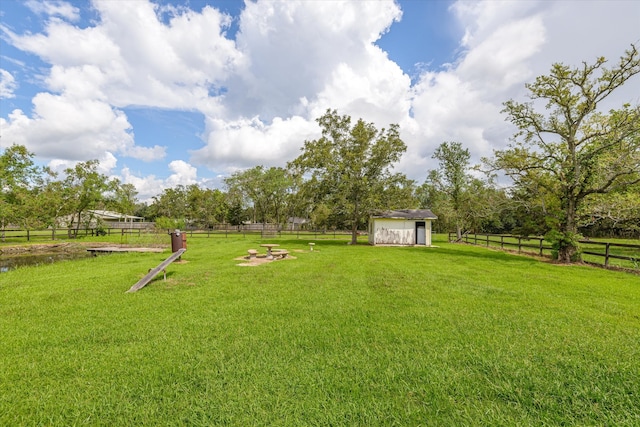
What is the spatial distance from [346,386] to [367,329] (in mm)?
1538

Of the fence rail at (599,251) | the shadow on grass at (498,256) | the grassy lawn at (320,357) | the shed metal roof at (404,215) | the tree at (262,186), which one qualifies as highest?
the tree at (262,186)

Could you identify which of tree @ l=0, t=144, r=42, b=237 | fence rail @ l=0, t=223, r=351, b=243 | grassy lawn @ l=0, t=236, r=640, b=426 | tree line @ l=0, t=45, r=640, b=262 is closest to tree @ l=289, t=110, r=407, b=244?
tree line @ l=0, t=45, r=640, b=262

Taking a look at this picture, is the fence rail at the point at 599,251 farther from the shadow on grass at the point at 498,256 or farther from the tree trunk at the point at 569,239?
the shadow on grass at the point at 498,256

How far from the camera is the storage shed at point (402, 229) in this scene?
21.6 m

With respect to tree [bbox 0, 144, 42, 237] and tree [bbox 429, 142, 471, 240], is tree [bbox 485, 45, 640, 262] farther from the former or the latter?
tree [bbox 0, 144, 42, 237]

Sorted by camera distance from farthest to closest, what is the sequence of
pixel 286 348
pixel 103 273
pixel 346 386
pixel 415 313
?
pixel 103 273, pixel 415 313, pixel 286 348, pixel 346 386

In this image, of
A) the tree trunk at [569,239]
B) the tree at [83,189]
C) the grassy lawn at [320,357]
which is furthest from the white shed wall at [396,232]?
the tree at [83,189]

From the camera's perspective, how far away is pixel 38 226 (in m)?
24.5

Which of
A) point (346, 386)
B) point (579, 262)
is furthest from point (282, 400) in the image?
point (579, 262)

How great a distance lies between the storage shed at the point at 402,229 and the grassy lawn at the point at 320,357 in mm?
14751

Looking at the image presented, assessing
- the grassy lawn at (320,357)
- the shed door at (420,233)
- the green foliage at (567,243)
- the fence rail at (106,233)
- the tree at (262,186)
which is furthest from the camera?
the tree at (262,186)

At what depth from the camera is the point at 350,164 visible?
22312 millimetres

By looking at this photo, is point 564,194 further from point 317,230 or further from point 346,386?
point 317,230

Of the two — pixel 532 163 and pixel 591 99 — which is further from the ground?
pixel 591 99
